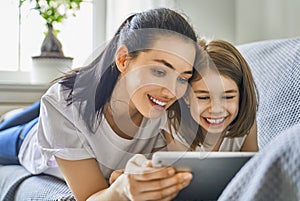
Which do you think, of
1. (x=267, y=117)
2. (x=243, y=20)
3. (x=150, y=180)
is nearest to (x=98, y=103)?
(x=150, y=180)

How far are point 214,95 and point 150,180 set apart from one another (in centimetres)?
25

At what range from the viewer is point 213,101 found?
858mm

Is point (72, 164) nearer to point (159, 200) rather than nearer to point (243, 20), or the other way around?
point (159, 200)

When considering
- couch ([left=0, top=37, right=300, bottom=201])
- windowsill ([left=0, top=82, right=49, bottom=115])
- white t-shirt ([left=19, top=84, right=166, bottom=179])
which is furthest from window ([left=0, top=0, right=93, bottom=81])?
white t-shirt ([left=19, top=84, right=166, bottom=179])

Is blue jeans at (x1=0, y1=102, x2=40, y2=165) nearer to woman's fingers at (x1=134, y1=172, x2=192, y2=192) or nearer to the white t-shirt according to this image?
the white t-shirt

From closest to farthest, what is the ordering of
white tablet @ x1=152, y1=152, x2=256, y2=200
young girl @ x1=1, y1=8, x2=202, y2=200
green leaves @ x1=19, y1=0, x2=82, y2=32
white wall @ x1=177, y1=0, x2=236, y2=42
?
1. white tablet @ x1=152, y1=152, x2=256, y2=200
2. young girl @ x1=1, y1=8, x2=202, y2=200
3. white wall @ x1=177, y1=0, x2=236, y2=42
4. green leaves @ x1=19, y1=0, x2=82, y2=32

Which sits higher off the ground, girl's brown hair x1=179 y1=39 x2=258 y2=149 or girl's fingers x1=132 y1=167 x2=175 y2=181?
girl's brown hair x1=179 y1=39 x2=258 y2=149

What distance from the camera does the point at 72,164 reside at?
3.10 feet

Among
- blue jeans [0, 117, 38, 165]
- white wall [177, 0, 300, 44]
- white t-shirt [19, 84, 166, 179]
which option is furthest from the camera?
white wall [177, 0, 300, 44]

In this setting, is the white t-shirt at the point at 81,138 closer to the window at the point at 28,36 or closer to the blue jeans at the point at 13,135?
the blue jeans at the point at 13,135

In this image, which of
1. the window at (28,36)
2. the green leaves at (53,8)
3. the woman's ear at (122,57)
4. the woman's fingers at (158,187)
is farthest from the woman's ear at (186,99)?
the window at (28,36)

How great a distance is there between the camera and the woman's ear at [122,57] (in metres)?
0.86

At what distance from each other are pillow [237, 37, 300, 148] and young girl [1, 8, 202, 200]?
28cm

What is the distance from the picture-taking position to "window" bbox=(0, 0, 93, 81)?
241cm
